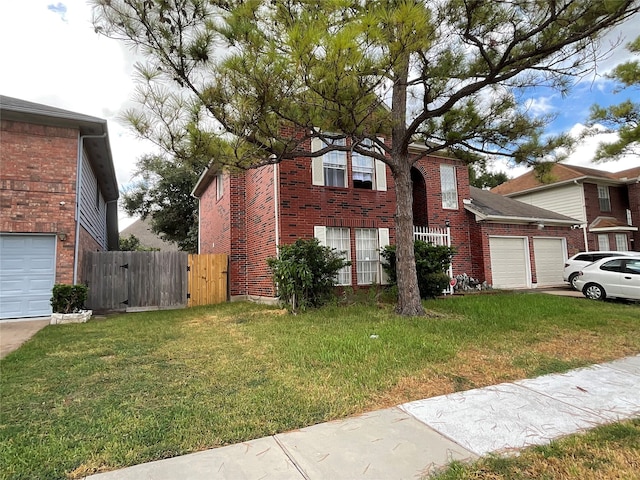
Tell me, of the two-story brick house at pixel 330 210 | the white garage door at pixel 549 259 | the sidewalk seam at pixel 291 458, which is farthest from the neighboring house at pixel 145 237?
the sidewalk seam at pixel 291 458

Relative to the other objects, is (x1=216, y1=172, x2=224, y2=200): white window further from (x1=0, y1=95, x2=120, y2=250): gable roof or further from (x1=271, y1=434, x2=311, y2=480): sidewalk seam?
(x1=271, y1=434, x2=311, y2=480): sidewalk seam

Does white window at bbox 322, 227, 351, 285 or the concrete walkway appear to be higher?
white window at bbox 322, 227, 351, 285

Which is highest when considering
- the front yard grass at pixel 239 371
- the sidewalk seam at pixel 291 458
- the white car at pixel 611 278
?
the white car at pixel 611 278

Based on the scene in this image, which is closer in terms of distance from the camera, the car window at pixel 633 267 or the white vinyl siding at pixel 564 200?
the car window at pixel 633 267

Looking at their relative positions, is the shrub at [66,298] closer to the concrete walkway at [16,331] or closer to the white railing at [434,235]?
the concrete walkway at [16,331]

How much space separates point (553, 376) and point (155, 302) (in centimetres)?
1064

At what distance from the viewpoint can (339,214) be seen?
10.3 m

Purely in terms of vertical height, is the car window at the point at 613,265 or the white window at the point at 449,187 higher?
the white window at the point at 449,187

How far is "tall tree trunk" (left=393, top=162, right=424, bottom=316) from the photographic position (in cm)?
768

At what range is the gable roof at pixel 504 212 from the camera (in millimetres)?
13269

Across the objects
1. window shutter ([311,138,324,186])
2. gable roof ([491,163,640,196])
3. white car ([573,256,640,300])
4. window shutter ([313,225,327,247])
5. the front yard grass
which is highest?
gable roof ([491,163,640,196])

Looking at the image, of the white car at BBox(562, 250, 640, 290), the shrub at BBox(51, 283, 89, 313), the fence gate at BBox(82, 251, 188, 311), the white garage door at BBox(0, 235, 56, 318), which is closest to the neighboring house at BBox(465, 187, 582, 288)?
the white car at BBox(562, 250, 640, 290)

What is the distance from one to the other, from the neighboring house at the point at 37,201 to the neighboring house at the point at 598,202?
799 inches

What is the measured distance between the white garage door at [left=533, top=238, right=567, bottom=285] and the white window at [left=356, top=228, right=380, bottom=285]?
321 inches
